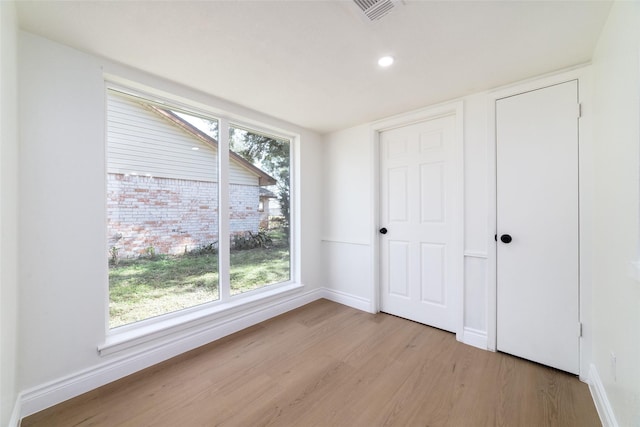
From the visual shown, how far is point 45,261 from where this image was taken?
159 cm

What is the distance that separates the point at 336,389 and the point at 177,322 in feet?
4.81

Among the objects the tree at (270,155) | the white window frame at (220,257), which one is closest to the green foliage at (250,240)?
the white window frame at (220,257)

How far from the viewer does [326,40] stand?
63.8 inches

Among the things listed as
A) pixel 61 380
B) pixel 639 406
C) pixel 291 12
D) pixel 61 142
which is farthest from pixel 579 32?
pixel 61 380

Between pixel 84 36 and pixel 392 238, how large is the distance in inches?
123

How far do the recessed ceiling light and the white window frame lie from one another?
1510 mm

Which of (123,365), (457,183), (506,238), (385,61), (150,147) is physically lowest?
(123,365)

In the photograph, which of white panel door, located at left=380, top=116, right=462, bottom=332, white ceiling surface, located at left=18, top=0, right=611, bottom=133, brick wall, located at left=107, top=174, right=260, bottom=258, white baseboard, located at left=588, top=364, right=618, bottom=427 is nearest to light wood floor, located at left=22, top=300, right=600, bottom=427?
white baseboard, located at left=588, top=364, right=618, bottom=427

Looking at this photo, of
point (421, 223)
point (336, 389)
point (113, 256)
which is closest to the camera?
point (336, 389)

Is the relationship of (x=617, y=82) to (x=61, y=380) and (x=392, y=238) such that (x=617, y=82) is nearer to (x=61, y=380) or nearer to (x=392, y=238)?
(x=392, y=238)

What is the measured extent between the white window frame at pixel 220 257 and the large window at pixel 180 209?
22 millimetres

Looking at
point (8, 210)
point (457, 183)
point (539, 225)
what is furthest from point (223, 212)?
point (539, 225)

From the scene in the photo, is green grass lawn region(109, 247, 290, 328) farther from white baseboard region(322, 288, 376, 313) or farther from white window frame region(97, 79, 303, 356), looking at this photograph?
white baseboard region(322, 288, 376, 313)

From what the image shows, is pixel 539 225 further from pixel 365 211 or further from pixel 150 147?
pixel 150 147
